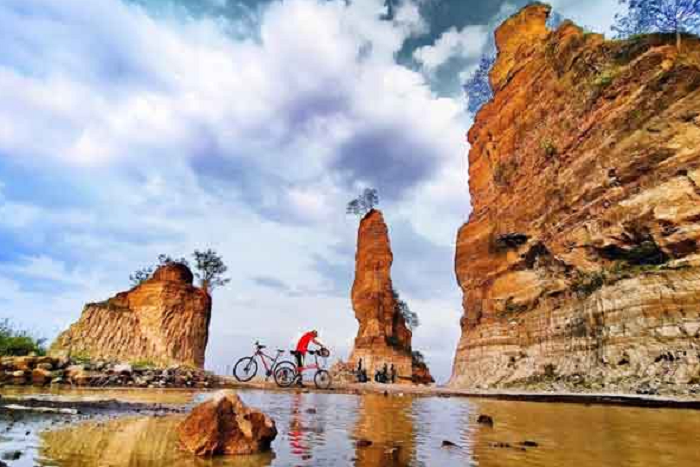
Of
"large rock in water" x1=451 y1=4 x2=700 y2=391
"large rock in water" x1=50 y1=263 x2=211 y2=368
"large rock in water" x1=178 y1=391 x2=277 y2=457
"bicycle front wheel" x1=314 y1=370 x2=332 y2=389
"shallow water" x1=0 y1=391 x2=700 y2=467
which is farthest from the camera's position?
"large rock in water" x1=50 y1=263 x2=211 y2=368

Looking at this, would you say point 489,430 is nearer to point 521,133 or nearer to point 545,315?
point 545,315

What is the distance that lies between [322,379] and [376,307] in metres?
41.8

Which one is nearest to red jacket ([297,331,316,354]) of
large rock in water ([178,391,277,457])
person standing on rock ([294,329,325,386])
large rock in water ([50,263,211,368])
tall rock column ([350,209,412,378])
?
person standing on rock ([294,329,325,386])

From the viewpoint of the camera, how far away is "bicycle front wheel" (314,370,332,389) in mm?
21750

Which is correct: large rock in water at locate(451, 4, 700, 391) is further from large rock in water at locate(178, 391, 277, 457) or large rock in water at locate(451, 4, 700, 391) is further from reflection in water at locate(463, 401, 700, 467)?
large rock in water at locate(178, 391, 277, 457)

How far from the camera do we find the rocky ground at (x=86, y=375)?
1559 cm

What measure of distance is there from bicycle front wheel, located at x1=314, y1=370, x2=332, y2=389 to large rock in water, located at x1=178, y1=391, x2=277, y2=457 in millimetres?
16515

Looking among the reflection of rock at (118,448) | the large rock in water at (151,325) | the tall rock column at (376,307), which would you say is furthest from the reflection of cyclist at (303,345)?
the tall rock column at (376,307)

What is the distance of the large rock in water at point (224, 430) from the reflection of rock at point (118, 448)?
7.4 inches

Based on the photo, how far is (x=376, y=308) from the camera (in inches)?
2490

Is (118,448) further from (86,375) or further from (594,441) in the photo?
(86,375)

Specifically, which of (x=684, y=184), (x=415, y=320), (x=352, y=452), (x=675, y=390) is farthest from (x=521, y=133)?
(x=415, y=320)

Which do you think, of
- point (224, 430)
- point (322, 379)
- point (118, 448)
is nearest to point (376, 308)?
point (322, 379)

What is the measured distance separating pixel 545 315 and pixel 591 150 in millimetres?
10469
